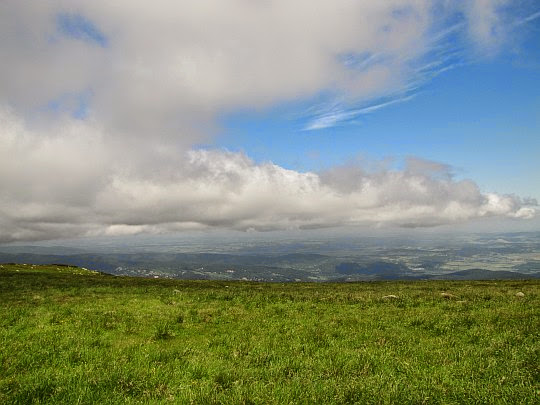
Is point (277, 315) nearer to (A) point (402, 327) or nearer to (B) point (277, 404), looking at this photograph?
(A) point (402, 327)

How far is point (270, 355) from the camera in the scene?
1196 cm

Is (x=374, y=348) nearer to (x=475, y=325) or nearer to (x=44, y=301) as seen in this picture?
(x=475, y=325)

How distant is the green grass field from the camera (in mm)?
8719

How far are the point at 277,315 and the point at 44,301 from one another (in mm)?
16856

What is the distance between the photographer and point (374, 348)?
42.1 ft

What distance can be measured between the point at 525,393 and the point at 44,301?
2737 centimetres

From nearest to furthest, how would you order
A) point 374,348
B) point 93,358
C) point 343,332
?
point 93,358
point 374,348
point 343,332

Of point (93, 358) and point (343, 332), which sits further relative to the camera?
point (343, 332)

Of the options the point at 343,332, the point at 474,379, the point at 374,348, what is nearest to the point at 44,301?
the point at 343,332

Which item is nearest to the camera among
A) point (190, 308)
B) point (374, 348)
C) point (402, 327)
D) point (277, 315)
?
point (374, 348)

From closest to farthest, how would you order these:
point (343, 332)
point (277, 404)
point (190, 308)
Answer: point (277, 404) → point (343, 332) → point (190, 308)

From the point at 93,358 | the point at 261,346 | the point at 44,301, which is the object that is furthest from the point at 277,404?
the point at 44,301

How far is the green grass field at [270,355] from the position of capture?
28.6 feet

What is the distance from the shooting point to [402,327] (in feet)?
54.0
